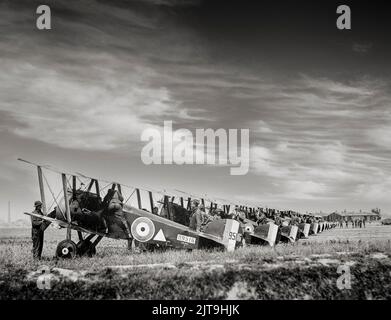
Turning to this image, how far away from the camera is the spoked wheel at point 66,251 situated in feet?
37.1

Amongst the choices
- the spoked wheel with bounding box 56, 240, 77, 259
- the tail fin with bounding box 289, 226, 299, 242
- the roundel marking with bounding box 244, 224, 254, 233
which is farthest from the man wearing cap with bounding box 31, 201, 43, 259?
the tail fin with bounding box 289, 226, 299, 242

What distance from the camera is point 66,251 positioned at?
11.4 m

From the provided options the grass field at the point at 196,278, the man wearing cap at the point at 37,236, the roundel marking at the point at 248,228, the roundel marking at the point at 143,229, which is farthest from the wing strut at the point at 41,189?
the roundel marking at the point at 248,228

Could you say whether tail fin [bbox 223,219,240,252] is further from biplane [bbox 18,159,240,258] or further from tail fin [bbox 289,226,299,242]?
tail fin [bbox 289,226,299,242]

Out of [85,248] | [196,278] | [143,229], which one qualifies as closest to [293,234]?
[143,229]

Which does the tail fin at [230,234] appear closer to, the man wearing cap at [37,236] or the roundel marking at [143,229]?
the roundel marking at [143,229]

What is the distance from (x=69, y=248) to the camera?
11406mm

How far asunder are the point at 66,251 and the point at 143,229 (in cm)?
245

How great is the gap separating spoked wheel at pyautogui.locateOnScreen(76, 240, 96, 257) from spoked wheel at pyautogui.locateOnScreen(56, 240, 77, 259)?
1.00 metres

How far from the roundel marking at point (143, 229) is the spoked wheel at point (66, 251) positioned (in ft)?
6.51

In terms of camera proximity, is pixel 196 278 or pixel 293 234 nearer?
pixel 196 278

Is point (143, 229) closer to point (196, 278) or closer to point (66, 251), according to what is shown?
point (66, 251)
